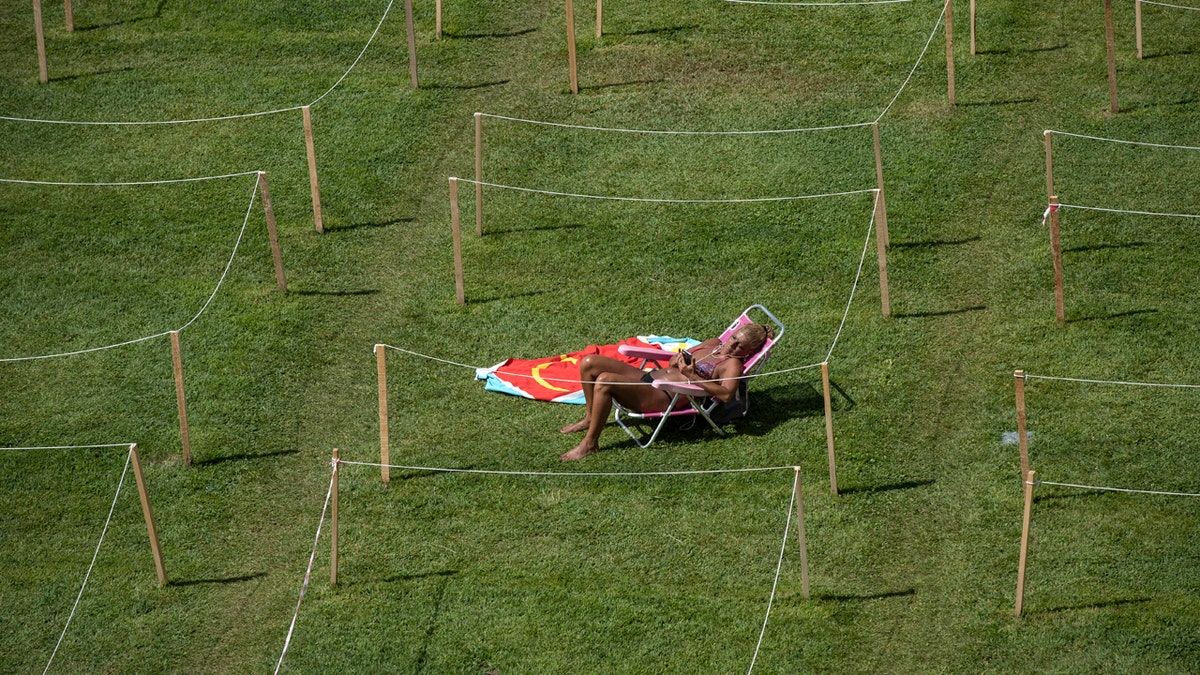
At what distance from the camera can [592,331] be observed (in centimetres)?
1280

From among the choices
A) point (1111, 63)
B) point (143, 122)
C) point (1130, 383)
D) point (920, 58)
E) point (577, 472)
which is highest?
point (920, 58)

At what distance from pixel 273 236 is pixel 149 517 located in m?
3.55

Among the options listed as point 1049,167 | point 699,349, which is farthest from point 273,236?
point 1049,167

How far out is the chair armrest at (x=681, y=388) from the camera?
11.4 meters

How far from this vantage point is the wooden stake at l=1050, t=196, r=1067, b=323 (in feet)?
40.5

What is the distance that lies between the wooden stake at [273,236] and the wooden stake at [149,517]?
10.5ft

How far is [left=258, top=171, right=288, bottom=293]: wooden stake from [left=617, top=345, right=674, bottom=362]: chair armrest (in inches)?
135

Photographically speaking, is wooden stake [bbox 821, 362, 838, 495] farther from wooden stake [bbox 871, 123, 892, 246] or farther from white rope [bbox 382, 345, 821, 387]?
wooden stake [bbox 871, 123, 892, 246]

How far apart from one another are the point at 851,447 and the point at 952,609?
1802 millimetres

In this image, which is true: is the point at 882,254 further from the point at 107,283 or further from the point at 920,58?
the point at 107,283

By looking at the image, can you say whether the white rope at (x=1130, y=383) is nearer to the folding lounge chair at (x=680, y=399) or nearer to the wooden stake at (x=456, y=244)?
the folding lounge chair at (x=680, y=399)

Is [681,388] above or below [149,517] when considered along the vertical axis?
above

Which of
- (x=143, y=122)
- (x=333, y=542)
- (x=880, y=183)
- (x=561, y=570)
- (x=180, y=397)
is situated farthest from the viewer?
(x=143, y=122)

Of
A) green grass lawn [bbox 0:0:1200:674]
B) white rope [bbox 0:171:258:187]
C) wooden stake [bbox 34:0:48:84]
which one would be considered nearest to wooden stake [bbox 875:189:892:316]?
green grass lawn [bbox 0:0:1200:674]
